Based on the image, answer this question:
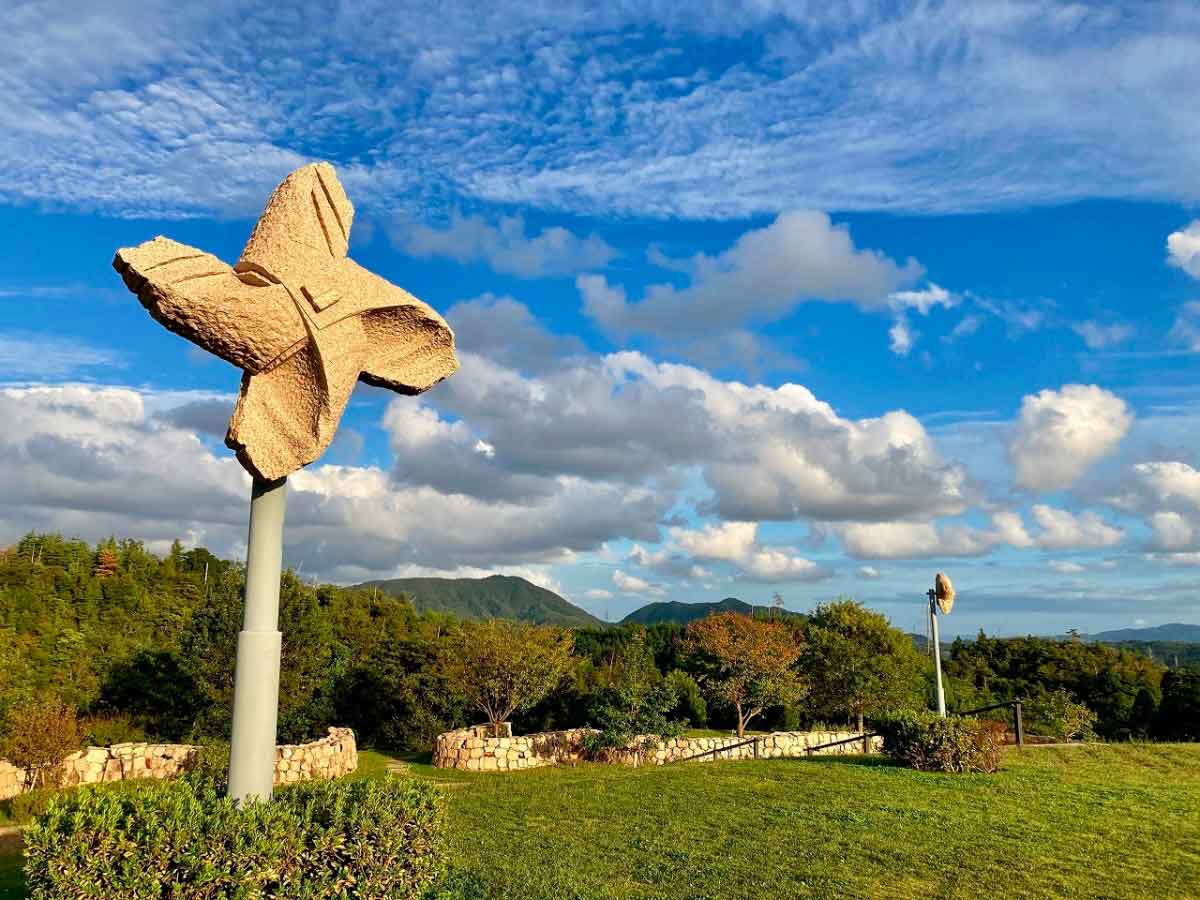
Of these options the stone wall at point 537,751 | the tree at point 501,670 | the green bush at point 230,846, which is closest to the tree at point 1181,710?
the stone wall at point 537,751

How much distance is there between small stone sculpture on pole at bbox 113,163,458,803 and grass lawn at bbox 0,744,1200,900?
96.3 inches

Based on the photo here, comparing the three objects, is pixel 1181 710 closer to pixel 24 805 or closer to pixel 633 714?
pixel 633 714

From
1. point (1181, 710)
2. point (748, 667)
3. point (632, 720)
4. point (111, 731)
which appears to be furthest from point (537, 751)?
point (1181, 710)

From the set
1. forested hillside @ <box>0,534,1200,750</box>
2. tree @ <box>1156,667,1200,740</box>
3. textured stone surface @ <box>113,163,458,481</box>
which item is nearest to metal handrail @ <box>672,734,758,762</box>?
forested hillside @ <box>0,534,1200,750</box>

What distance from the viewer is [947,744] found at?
14398 millimetres

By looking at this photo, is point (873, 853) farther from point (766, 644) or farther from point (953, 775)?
point (766, 644)

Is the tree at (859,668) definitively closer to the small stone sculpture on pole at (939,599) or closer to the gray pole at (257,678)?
the small stone sculpture on pole at (939,599)

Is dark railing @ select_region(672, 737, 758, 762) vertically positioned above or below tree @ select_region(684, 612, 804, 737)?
below

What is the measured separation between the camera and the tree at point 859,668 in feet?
84.5

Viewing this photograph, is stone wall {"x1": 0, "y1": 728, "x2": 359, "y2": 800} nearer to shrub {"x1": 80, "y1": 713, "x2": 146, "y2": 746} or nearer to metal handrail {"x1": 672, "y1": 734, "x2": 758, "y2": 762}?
shrub {"x1": 80, "y1": 713, "x2": 146, "y2": 746}

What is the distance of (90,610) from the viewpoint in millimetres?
30844

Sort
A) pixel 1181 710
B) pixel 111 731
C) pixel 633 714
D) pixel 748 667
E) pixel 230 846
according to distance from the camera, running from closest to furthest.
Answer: pixel 230 846, pixel 633 714, pixel 111 731, pixel 748 667, pixel 1181 710

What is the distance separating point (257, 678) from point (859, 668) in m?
23.5

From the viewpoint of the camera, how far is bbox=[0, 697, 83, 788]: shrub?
14203 millimetres
